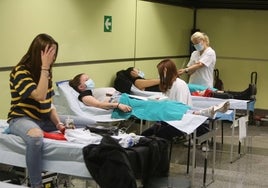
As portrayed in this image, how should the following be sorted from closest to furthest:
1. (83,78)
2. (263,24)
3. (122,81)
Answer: (83,78) → (122,81) → (263,24)

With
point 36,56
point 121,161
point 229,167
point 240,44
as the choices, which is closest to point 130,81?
point 229,167

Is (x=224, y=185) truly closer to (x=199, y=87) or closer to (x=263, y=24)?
(x=199, y=87)

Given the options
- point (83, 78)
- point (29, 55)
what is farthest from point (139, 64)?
point (29, 55)

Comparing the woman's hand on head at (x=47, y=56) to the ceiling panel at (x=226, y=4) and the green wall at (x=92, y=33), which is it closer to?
the green wall at (x=92, y=33)

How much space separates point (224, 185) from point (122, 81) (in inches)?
79.6

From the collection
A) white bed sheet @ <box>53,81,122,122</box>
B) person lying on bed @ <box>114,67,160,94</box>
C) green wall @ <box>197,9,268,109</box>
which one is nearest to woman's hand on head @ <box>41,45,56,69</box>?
white bed sheet @ <box>53,81,122,122</box>

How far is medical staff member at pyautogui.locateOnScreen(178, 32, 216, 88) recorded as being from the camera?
589 centimetres

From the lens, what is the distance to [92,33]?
5.51 m

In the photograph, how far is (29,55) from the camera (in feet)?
10.4

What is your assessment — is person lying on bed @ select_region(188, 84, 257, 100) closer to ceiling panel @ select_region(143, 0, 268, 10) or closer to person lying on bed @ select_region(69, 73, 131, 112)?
person lying on bed @ select_region(69, 73, 131, 112)

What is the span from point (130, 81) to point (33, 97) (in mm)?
2874

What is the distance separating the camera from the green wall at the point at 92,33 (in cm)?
421

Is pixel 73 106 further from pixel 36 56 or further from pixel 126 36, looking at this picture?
pixel 126 36

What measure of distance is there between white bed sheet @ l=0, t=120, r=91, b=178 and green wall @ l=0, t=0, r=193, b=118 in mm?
1065
